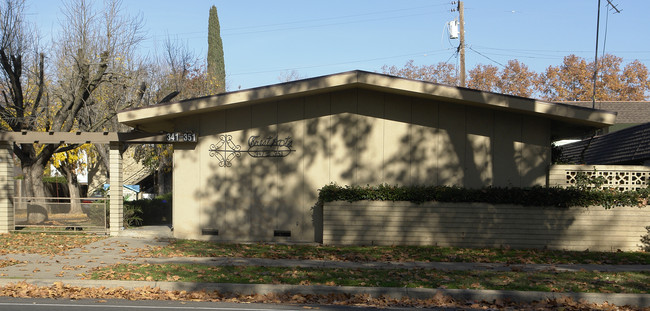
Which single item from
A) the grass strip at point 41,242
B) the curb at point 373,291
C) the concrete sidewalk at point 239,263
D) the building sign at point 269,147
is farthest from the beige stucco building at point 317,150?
the curb at point 373,291

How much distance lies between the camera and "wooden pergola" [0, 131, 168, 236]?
1792cm

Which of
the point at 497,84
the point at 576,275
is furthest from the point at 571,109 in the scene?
the point at 497,84

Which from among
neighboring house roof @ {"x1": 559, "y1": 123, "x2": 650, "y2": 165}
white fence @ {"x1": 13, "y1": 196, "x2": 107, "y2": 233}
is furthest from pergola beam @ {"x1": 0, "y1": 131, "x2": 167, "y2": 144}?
neighboring house roof @ {"x1": 559, "y1": 123, "x2": 650, "y2": 165}

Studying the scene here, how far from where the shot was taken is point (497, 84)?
58438 millimetres

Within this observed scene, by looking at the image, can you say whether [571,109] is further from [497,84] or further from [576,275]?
[497,84]

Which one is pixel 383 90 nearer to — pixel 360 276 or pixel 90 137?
pixel 360 276

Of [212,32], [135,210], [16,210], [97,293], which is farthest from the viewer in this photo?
[212,32]

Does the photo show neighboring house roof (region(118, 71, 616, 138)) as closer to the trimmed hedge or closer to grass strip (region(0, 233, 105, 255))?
the trimmed hedge

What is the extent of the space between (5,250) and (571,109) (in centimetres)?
1459

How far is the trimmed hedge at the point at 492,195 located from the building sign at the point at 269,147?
64.4 inches

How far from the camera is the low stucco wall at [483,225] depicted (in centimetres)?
1606

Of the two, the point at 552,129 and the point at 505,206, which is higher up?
the point at 552,129

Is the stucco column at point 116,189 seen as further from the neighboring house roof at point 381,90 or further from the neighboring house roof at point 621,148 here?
the neighboring house roof at point 621,148

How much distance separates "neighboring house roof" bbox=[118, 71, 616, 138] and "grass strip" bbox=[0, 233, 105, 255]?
11.8ft
